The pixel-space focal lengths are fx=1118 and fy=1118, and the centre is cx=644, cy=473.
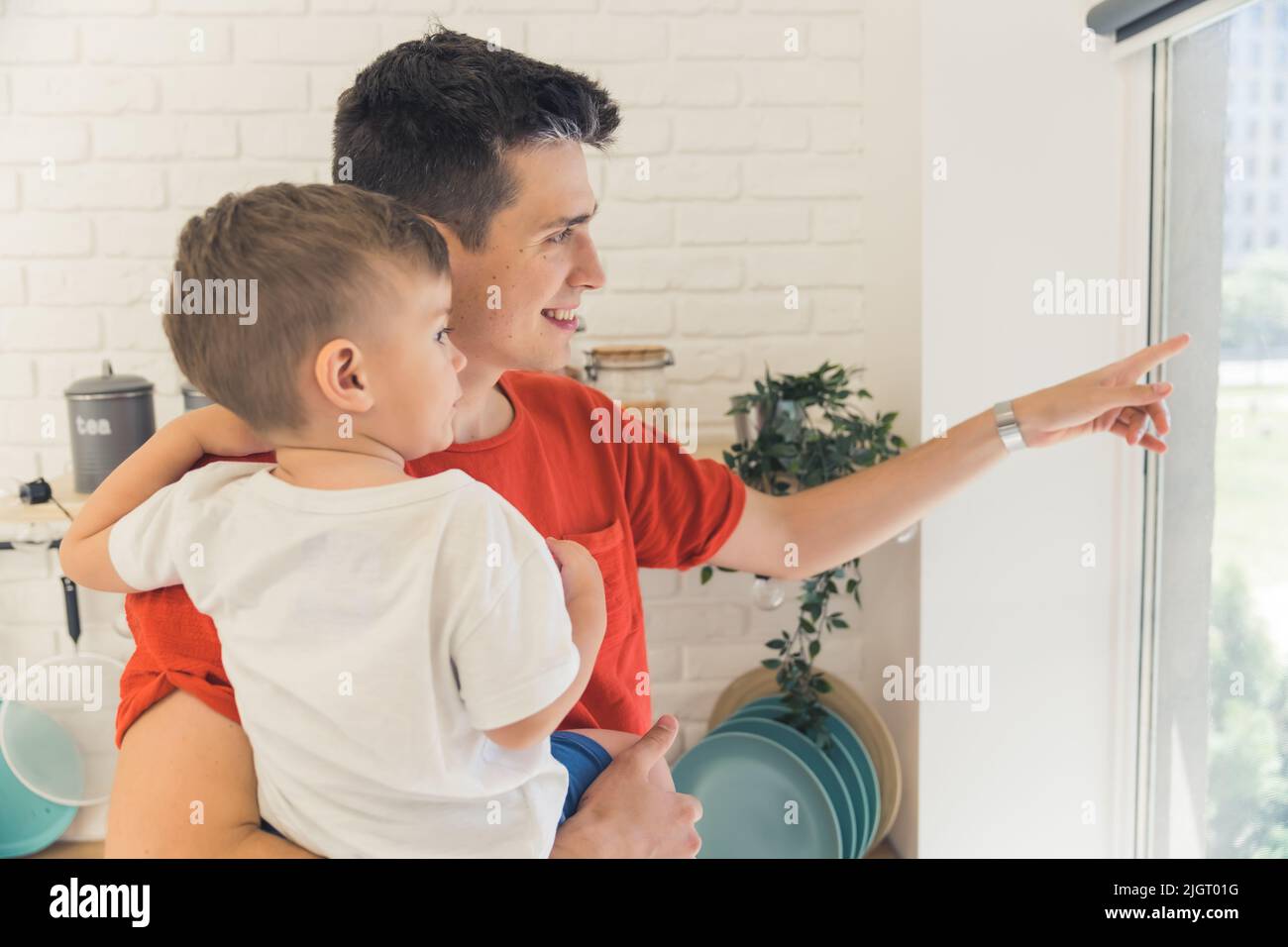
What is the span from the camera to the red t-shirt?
3.50 feet

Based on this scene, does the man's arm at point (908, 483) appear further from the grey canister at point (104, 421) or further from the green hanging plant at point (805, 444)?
the grey canister at point (104, 421)

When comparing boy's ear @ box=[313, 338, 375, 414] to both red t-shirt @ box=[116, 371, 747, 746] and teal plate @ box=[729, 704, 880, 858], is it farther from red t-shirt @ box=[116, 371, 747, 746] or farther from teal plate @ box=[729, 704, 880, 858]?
teal plate @ box=[729, 704, 880, 858]

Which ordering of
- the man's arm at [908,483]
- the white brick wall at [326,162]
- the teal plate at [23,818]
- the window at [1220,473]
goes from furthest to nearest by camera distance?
1. the teal plate at [23,818]
2. the white brick wall at [326,162]
3. the window at [1220,473]
4. the man's arm at [908,483]

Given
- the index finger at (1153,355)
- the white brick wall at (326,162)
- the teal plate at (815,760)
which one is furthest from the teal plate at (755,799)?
the index finger at (1153,355)

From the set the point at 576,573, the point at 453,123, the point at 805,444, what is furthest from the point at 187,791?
the point at 805,444

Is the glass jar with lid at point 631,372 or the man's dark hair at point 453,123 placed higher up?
the man's dark hair at point 453,123

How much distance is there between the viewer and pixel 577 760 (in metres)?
1.14

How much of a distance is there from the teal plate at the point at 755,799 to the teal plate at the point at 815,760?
0.11ft

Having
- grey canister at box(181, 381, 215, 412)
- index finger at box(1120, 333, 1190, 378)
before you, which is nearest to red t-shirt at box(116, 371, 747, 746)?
index finger at box(1120, 333, 1190, 378)

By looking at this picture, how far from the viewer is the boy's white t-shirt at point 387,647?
873 mm

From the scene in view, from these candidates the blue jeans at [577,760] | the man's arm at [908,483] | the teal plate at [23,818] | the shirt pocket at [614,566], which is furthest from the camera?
the teal plate at [23,818]

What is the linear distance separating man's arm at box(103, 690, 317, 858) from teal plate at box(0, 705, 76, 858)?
5.99 feet

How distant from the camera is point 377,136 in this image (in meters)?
1.27
